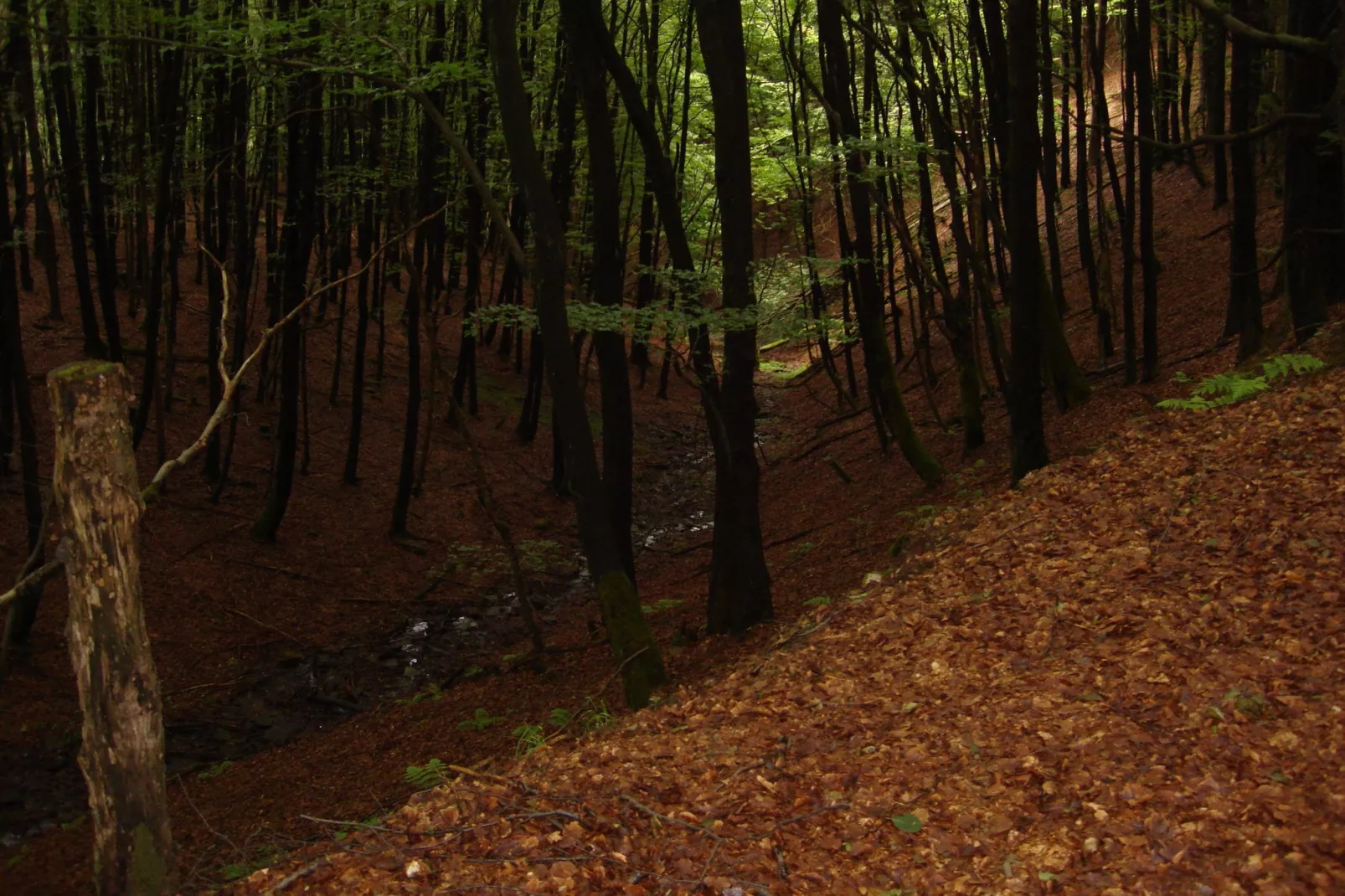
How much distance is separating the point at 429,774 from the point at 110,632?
353cm

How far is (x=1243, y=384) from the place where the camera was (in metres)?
9.27

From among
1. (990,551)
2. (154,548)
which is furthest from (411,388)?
(990,551)

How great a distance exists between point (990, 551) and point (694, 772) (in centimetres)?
386

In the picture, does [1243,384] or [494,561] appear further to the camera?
[494,561]

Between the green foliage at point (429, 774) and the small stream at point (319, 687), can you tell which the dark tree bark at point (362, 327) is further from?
the green foliage at point (429, 774)

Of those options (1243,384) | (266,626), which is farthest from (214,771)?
(1243,384)

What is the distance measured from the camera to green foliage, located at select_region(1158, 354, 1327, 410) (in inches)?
359

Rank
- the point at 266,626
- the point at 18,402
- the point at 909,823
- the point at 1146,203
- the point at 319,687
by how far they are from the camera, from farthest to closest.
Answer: the point at 266,626
the point at 1146,203
the point at 319,687
the point at 18,402
the point at 909,823

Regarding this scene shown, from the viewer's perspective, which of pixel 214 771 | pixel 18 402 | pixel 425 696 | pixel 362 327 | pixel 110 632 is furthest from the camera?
pixel 362 327

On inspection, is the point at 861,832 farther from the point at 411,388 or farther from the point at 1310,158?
the point at 411,388

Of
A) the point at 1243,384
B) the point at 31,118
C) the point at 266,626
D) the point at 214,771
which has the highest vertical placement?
the point at 31,118

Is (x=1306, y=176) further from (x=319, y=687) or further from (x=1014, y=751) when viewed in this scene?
(x=319, y=687)

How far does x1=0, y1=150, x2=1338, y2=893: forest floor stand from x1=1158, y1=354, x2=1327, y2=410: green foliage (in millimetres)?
437

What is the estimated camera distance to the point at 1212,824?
4.16 metres
